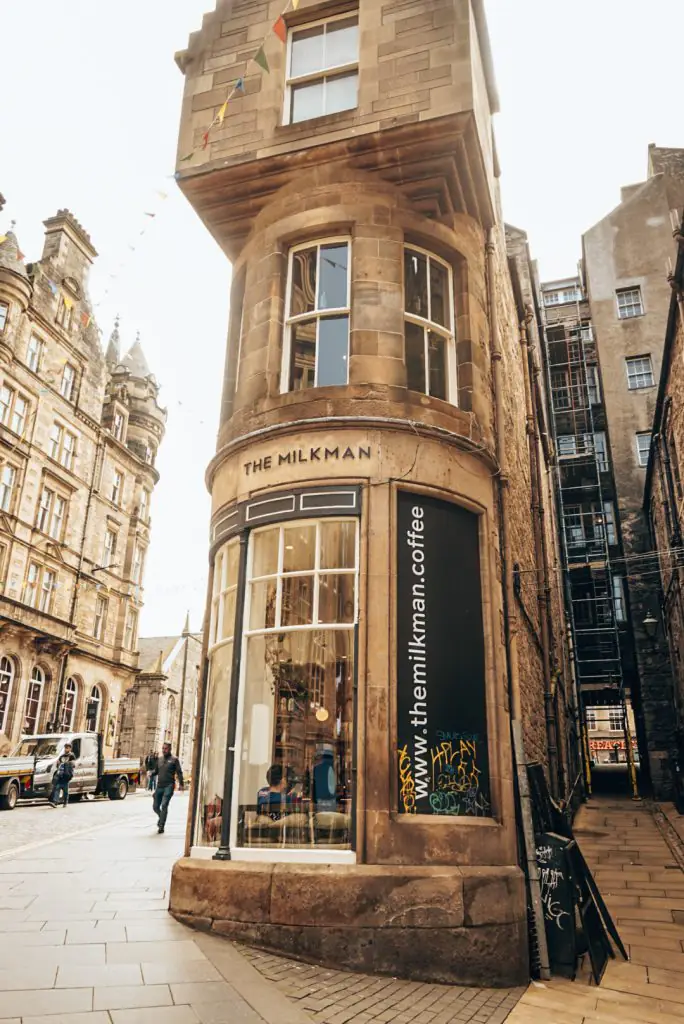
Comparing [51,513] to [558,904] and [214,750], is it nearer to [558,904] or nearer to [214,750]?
[214,750]

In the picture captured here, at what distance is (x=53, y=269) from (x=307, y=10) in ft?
100

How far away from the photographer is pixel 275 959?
251 inches

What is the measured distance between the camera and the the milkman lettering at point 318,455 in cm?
833

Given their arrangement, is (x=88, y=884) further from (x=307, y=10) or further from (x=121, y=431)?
(x=121, y=431)

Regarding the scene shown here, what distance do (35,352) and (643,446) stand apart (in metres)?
→ 27.3

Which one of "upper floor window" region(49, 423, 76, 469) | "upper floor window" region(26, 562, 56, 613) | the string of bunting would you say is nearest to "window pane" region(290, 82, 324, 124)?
the string of bunting

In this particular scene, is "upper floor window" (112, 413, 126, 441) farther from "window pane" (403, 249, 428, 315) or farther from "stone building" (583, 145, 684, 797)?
"window pane" (403, 249, 428, 315)

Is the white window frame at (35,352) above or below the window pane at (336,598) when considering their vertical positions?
above

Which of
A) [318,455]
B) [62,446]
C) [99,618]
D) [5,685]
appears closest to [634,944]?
[318,455]

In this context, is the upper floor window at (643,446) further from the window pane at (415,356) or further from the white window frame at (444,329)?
the window pane at (415,356)

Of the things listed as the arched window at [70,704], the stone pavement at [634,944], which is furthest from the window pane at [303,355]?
the arched window at [70,704]

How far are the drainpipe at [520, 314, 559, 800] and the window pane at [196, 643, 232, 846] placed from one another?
27.4 feet

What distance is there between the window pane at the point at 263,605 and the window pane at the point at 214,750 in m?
0.51

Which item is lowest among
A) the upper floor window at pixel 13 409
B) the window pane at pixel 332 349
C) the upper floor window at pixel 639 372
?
the window pane at pixel 332 349
